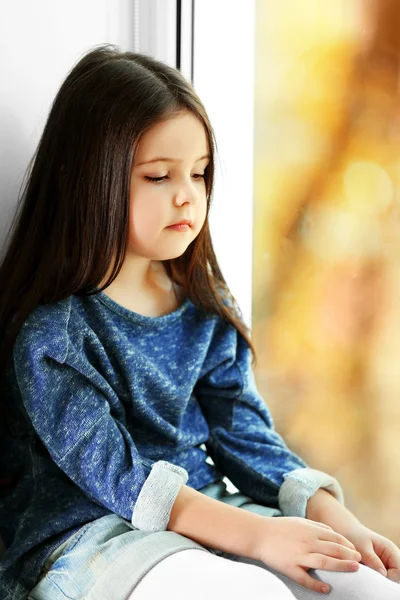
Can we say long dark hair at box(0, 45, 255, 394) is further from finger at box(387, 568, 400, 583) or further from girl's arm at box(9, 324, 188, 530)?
finger at box(387, 568, 400, 583)

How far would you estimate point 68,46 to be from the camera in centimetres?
136

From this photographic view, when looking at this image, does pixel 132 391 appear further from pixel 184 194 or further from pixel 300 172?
pixel 300 172

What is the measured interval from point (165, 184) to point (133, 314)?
206 millimetres

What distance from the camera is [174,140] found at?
45.1 inches

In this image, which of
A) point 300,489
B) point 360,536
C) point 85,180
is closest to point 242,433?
point 300,489

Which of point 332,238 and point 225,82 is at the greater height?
point 225,82

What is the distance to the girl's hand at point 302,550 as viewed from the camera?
996mm

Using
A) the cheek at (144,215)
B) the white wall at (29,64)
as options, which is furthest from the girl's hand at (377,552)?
the white wall at (29,64)

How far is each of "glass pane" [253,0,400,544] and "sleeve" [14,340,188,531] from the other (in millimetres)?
491

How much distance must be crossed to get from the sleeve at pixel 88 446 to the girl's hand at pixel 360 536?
23cm

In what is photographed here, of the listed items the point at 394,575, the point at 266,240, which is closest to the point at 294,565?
the point at 394,575

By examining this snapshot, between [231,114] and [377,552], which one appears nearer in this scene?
[377,552]

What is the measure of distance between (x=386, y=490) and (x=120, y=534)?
587 mm

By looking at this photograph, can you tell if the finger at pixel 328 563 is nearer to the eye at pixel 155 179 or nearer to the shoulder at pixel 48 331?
the shoulder at pixel 48 331
